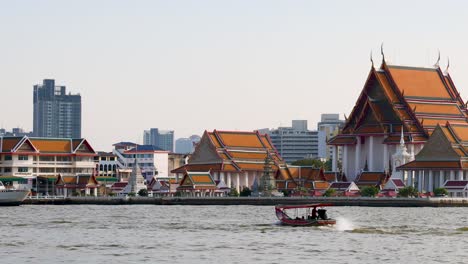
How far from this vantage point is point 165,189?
608 ft

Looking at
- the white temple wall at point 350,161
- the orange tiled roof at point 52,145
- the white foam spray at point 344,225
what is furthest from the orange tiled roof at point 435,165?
the white foam spray at point 344,225

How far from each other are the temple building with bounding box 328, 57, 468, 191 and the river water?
67.9m

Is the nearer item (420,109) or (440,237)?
(440,237)

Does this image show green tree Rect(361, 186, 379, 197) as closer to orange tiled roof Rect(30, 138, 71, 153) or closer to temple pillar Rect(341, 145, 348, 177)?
temple pillar Rect(341, 145, 348, 177)

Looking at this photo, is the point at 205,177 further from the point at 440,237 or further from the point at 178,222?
the point at 440,237

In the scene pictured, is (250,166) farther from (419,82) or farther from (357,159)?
(419,82)

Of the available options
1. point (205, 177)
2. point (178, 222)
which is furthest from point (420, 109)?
point (178, 222)

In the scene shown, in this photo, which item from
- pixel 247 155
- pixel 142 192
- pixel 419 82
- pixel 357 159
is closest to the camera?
pixel 357 159

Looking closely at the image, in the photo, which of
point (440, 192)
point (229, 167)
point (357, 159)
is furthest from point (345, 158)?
point (440, 192)

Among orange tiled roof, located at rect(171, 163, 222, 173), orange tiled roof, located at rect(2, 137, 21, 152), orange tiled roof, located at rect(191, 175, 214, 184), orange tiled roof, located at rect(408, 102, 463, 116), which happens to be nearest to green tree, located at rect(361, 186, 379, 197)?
orange tiled roof, located at rect(408, 102, 463, 116)

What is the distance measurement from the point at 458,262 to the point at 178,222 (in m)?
39.9

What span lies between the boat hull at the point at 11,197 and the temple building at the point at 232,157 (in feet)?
141

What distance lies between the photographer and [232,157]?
190 meters

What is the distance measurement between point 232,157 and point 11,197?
4879cm
